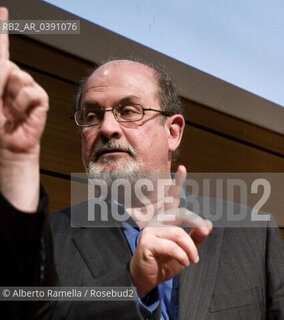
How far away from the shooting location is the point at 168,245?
0.52 meters

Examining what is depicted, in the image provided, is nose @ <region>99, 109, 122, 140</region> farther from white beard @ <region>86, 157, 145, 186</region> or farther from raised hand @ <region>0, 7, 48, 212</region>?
raised hand @ <region>0, 7, 48, 212</region>

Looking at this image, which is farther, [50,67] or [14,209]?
[50,67]

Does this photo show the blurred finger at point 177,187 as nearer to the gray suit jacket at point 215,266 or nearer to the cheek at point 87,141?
the gray suit jacket at point 215,266

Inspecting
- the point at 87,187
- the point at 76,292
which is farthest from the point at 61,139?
the point at 76,292

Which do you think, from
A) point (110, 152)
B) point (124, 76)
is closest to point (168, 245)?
point (110, 152)

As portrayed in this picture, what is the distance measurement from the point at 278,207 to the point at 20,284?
124cm

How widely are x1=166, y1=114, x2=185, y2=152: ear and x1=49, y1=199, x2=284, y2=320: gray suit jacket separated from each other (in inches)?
6.2

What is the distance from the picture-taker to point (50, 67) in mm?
1139

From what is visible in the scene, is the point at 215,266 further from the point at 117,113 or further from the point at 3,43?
the point at 3,43

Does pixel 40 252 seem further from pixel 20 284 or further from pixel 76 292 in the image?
pixel 76 292

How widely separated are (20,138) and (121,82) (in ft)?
1.36

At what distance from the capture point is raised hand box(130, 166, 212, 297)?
52 centimetres

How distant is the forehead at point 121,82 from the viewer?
0.83 meters

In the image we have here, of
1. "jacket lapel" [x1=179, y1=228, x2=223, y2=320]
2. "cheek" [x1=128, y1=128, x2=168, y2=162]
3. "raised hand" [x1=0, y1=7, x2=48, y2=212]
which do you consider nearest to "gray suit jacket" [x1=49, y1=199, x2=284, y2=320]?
"jacket lapel" [x1=179, y1=228, x2=223, y2=320]
